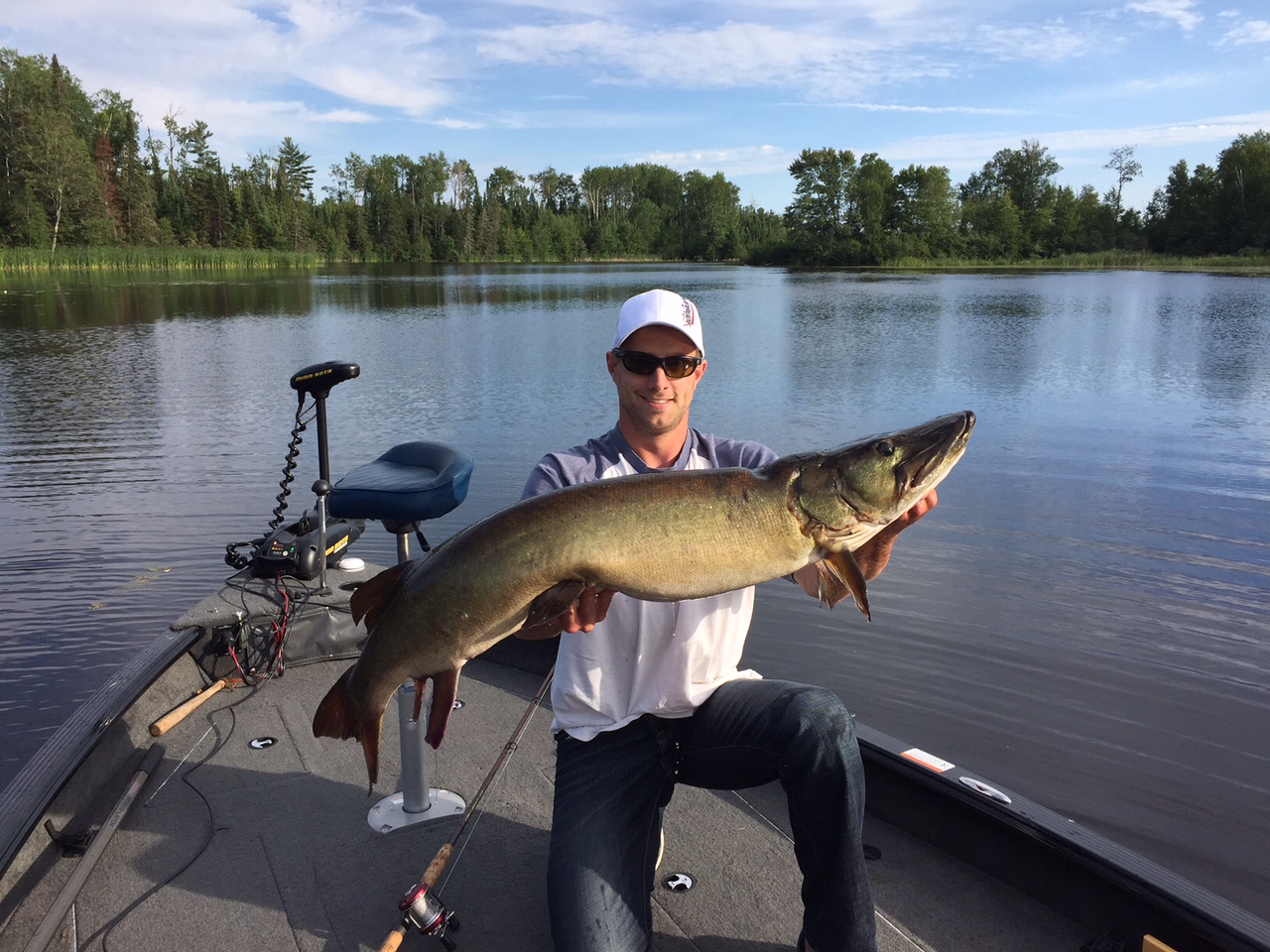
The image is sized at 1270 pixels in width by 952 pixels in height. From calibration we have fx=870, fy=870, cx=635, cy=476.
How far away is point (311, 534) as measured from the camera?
492 centimetres

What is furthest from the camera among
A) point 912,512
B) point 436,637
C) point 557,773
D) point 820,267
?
point 820,267

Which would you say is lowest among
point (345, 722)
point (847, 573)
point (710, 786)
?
point (710, 786)

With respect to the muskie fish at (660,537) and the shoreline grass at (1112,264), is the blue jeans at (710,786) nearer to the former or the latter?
the muskie fish at (660,537)

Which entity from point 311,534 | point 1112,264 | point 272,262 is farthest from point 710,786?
point 1112,264

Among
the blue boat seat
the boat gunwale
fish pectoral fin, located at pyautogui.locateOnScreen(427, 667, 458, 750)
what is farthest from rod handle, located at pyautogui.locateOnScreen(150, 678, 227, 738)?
fish pectoral fin, located at pyautogui.locateOnScreen(427, 667, 458, 750)

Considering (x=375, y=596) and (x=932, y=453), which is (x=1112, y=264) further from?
(x=375, y=596)

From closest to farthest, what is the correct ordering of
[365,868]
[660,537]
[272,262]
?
[660,537]
[365,868]
[272,262]

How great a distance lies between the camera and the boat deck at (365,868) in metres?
2.63

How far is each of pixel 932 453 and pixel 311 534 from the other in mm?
3872

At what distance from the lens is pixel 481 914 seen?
273 centimetres

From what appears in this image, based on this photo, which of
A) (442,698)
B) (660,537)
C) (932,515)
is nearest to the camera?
(660,537)

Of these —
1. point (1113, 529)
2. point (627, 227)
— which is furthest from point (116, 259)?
point (627, 227)

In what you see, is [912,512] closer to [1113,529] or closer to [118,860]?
[118,860]

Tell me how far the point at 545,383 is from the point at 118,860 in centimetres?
1478
